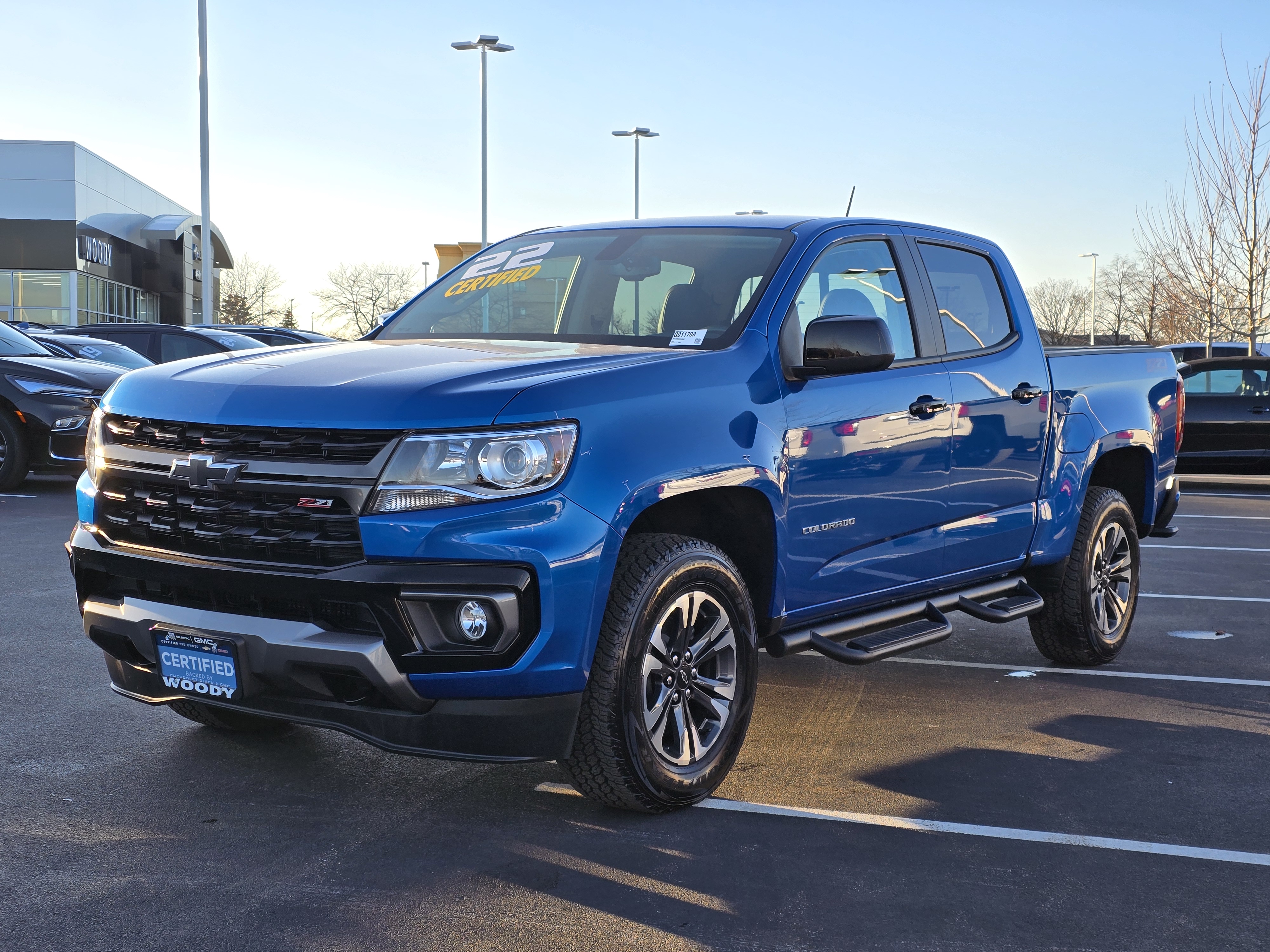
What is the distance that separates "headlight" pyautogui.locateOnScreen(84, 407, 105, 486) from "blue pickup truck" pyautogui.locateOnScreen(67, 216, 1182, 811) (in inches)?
0.5

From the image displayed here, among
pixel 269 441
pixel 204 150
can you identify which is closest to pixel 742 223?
pixel 269 441

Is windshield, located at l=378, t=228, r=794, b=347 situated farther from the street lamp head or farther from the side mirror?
the street lamp head

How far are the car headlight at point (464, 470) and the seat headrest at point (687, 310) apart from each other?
1.20 m

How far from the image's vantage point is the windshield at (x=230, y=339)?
55.1 feet

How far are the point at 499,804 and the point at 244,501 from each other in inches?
50.6

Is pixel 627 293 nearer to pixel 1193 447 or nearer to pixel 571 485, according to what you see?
pixel 571 485

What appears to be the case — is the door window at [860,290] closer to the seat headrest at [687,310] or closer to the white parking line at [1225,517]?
the seat headrest at [687,310]

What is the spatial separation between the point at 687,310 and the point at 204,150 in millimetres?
25238

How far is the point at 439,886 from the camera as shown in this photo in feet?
A: 11.6

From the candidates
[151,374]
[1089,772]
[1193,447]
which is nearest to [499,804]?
[151,374]

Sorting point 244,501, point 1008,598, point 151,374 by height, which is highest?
point 151,374

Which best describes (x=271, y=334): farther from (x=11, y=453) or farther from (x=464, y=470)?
(x=464, y=470)

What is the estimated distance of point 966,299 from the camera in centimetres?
584

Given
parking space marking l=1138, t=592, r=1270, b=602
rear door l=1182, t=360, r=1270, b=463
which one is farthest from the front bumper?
rear door l=1182, t=360, r=1270, b=463
